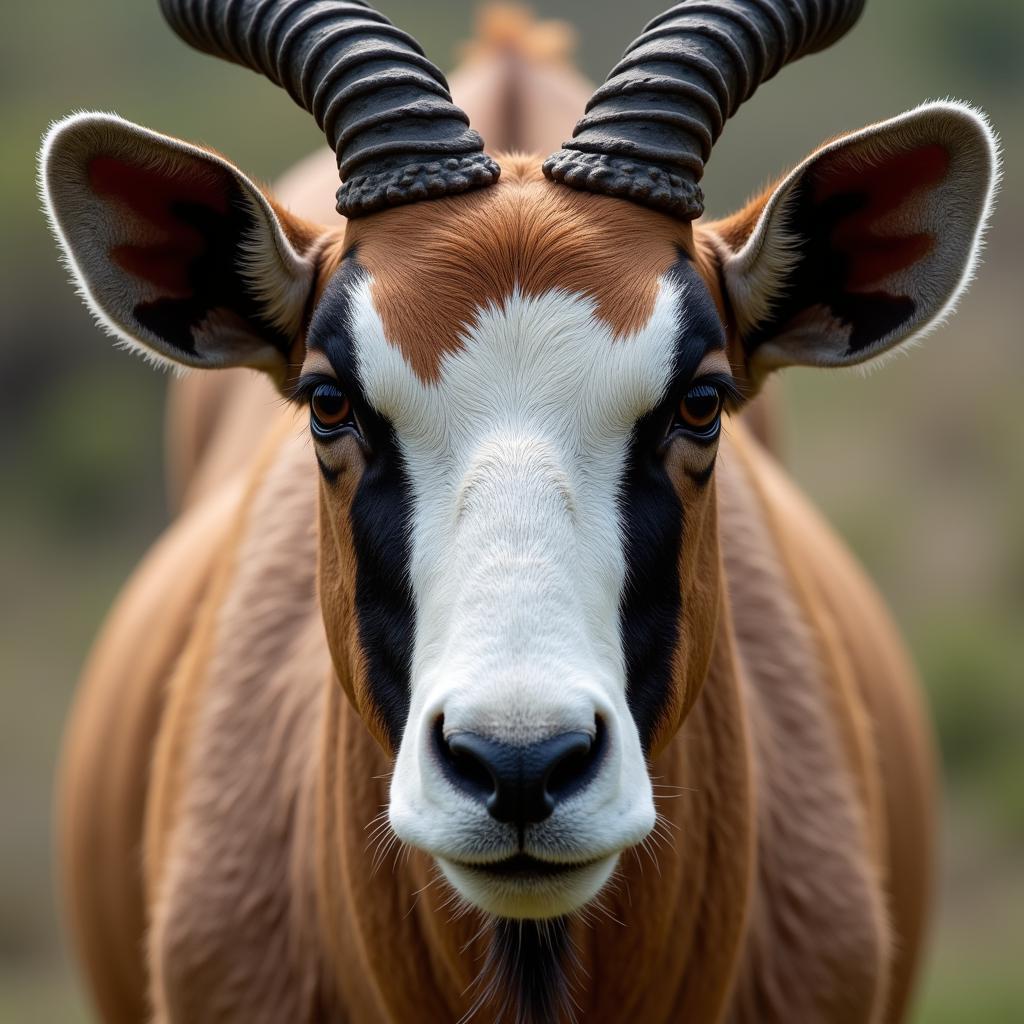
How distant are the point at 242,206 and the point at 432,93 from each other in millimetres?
464

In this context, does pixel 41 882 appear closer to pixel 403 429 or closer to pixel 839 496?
pixel 839 496

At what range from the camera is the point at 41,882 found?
9109 mm

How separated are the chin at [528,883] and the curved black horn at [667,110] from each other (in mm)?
1273

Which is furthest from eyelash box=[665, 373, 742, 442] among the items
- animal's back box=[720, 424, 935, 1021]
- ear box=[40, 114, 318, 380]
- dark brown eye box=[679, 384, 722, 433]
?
animal's back box=[720, 424, 935, 1021]

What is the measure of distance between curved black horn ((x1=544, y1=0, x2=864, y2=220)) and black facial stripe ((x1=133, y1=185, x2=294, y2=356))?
2.32 feet

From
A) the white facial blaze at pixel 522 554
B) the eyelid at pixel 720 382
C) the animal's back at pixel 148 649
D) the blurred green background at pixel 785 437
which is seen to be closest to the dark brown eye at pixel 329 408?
the white facial blaze at pixel 522 554

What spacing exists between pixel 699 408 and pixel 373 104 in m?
0.89

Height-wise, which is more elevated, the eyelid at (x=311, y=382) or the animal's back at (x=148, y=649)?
the eyelid at (x=311, y=382)

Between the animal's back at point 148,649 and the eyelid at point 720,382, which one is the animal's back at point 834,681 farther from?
the animal's back at point 148,649

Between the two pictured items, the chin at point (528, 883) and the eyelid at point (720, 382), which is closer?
the chin at point (528, 883)

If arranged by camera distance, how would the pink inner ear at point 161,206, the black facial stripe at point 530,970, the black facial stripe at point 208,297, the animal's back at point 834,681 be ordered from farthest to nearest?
the animal's back at point 834,681
the black facial stripe at point 208,297
the pink inner ear at point 161,206
the black facial stripe at point 530,970

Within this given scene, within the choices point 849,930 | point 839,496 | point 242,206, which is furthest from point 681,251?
point 839,496

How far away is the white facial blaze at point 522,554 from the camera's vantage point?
257cm

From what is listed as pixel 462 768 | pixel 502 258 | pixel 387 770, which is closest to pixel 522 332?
pixel 502 258
